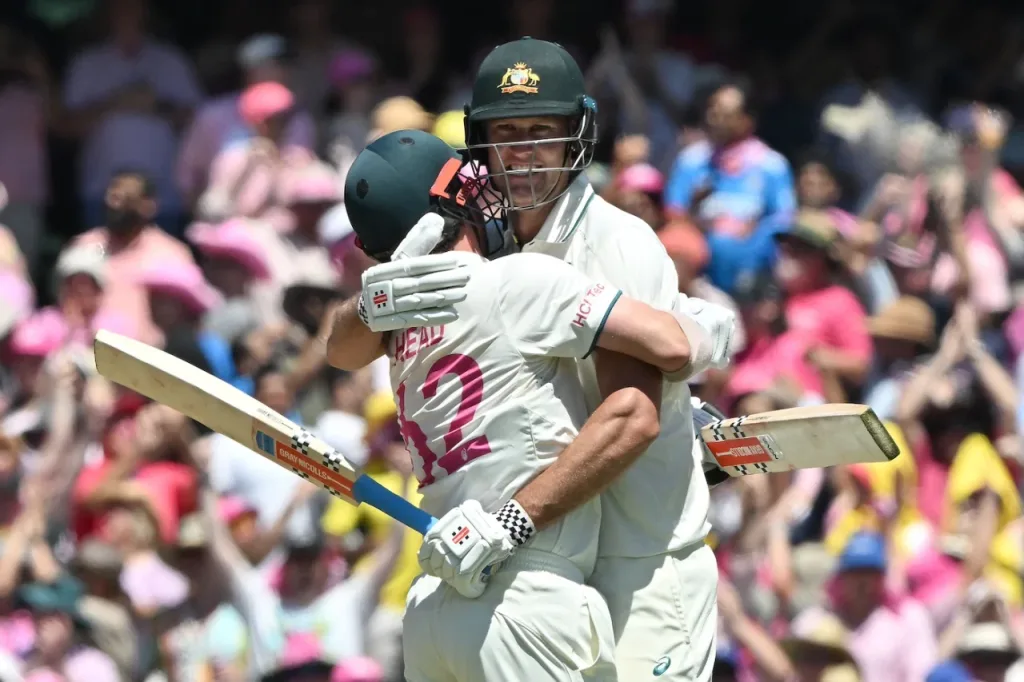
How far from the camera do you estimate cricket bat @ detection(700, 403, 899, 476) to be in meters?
5.19

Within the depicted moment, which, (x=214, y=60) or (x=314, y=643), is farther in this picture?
(x=214, y=60)

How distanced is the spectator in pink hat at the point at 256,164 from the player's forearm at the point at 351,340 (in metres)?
4.26

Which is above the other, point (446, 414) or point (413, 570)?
point (446, 414)

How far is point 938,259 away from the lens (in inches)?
374

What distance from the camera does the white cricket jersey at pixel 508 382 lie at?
16.1 feet

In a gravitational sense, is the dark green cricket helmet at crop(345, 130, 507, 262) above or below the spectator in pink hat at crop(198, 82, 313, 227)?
above

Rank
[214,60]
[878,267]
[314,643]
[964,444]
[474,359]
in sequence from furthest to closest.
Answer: [214,60] → [878,267] → [964,444] → [314,643] → [474,359]

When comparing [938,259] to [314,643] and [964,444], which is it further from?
[314,643]

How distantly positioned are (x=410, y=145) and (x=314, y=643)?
280cm

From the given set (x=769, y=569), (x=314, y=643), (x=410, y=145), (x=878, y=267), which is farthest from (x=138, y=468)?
(x=878, y=267)

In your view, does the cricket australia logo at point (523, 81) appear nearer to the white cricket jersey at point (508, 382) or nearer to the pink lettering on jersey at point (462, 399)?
the white cricket jersey at point (508, 382)

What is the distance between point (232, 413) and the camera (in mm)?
5547

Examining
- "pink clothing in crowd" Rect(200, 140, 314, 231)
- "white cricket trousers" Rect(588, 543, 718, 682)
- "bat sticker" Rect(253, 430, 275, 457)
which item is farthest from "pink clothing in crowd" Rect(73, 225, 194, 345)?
"white cricket trousers" Rect(588, 543, 718, 682)

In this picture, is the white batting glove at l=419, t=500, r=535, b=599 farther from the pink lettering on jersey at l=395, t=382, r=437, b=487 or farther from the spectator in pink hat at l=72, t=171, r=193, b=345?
the spectator in pink hat at l=72, t=171, r=193, b=345
